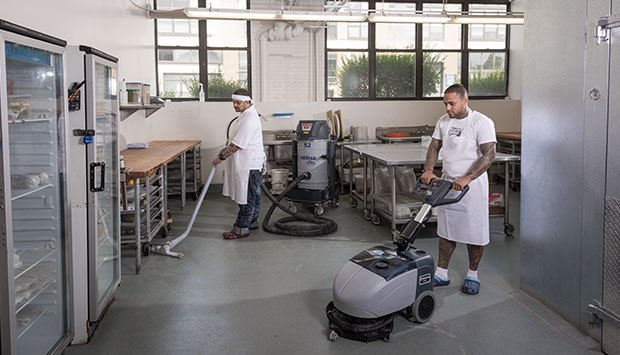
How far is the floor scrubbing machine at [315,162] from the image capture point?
5.91m

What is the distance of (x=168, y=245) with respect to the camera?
453cm

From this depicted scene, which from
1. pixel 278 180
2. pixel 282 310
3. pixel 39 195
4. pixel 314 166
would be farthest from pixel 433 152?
pixel 278 180

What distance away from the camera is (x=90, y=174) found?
273 centimetres

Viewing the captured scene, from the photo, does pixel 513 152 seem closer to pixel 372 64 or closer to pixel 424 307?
pixel 372 64

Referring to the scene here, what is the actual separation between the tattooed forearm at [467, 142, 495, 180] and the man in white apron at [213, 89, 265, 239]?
7.88 feet

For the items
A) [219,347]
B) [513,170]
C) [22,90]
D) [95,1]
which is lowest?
[219,347]

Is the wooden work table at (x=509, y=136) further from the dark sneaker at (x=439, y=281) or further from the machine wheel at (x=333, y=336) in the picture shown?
the machine wheel at (x=333, y=336)

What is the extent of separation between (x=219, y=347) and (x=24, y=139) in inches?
56.6

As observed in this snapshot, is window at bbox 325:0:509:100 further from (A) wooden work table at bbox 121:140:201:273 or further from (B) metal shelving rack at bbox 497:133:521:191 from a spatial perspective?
(A) wooden work table at bbox 121:140:201:273

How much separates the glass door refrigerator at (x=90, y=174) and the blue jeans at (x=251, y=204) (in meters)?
1.99

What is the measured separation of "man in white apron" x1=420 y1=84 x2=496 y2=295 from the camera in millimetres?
3346

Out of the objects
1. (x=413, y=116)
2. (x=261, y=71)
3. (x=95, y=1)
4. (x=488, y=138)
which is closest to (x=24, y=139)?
(x=488, y=138)

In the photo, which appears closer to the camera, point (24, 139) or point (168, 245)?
point (24, 139)

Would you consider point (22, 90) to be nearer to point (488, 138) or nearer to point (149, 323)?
point (149, 323)
